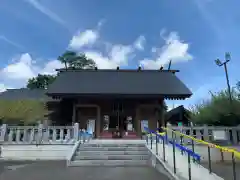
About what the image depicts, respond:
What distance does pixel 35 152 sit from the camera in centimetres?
994

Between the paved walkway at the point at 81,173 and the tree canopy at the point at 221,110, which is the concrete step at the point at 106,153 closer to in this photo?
the paved walkway at the point at 81,173

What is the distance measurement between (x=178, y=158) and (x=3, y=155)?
7.85 m

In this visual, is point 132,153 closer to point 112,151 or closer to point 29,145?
point 112,151

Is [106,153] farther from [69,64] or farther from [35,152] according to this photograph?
[69,64]

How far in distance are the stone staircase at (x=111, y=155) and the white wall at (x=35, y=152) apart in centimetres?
103

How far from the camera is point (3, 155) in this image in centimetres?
982

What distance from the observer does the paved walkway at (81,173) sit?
21.1 ft

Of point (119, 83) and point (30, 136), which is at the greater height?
point (119, 83)

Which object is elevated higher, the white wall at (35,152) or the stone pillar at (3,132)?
the stone pillar at (3,132)

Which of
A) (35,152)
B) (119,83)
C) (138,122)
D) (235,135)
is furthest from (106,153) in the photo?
(119,83)

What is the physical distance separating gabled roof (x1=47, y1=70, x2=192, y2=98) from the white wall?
239 inches

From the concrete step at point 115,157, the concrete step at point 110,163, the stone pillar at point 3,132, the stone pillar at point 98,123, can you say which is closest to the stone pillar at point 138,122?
the stone pillar at point 98,123

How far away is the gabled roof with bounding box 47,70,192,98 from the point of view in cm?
1602

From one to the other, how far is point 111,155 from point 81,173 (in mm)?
2141
